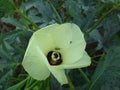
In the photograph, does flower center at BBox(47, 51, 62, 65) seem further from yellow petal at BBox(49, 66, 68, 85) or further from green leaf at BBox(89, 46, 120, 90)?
green leaf at BBox(89, 46, 120, 90)

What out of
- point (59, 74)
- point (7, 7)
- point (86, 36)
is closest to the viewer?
point (59, 74)

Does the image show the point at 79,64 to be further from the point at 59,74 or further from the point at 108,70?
the point at 108,70

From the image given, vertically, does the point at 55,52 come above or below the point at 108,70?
above

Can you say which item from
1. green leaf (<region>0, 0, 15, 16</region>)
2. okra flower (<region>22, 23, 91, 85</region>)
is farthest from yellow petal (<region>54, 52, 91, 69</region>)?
green leaf (<region>0, 0, 15, 16</region>)

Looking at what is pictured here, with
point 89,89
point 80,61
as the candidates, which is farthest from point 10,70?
point 80,61

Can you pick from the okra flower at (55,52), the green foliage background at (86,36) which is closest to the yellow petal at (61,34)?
the okra flower at (55,52)

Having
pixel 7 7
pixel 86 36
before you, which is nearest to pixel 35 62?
pixel 7 7

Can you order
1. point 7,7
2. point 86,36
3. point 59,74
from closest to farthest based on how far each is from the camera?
1. point 59,74
2. point 7,7
3. point 86,36

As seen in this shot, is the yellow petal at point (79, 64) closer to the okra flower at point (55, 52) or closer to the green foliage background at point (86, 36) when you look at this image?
the okra flower at point (55, 52)
